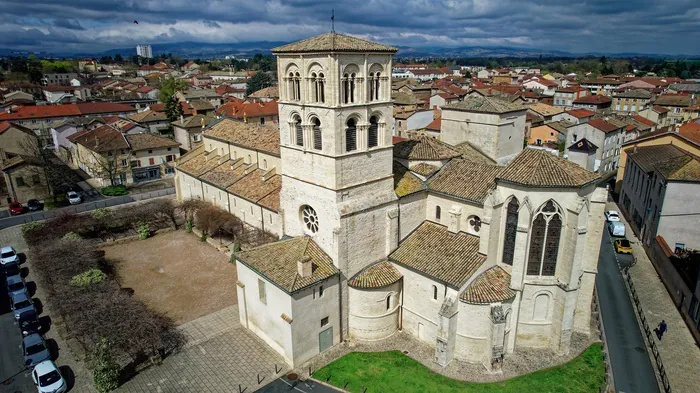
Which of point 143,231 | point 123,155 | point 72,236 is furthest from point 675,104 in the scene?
point 72,236

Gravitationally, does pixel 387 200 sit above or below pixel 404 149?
below

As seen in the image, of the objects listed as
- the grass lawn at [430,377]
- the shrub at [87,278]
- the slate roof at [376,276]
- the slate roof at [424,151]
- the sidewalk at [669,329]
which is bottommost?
the sidewalk at [669,329]

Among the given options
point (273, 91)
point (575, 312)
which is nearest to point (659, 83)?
point (273, 91)

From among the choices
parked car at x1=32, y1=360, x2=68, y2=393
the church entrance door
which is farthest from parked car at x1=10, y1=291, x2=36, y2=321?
the church entrance door

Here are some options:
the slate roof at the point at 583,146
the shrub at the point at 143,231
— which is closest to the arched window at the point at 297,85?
the shrub at the point at 143,231

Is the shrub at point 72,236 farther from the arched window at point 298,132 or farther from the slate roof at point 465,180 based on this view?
the slate roof at point 465,180

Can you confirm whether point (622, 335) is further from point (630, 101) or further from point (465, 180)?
point (630, 101)

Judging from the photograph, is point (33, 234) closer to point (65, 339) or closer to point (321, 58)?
point (65, 339)
